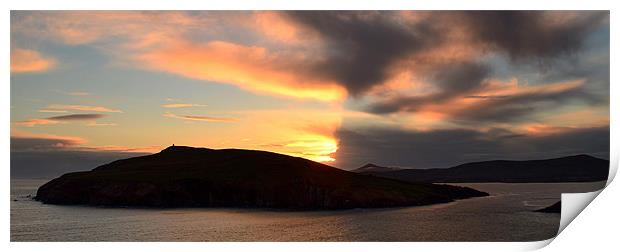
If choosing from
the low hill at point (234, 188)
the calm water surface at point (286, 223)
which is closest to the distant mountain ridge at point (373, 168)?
the calm water surface at point (286, 223)

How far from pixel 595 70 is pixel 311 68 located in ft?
37.1

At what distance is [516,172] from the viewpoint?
26594 millimetres

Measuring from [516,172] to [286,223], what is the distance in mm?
11393

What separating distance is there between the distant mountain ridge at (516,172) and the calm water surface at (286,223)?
24.8 inches

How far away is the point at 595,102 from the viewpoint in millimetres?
21594

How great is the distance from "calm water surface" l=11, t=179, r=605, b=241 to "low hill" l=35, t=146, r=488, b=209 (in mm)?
1692

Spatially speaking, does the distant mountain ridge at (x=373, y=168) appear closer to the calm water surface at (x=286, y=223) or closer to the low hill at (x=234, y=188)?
the calm water surface at (x=286, y=223)

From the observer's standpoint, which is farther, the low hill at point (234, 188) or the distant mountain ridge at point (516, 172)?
the low hill at point (234, 188)

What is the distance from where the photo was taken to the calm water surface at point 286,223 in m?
23.9

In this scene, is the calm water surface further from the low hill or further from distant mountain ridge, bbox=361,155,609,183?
the low hill

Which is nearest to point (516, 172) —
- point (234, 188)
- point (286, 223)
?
point (286, 223)

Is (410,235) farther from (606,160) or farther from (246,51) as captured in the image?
(246,51)

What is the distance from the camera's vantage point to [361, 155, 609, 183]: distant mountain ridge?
2244cm
